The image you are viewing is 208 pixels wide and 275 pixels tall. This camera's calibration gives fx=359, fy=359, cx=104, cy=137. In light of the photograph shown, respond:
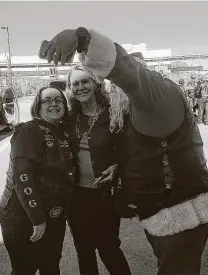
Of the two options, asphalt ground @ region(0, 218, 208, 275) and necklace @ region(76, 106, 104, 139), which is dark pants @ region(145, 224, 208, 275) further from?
asphalt ground @ region(0, 218, 208, 275)

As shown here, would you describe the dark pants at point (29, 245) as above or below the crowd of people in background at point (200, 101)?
below

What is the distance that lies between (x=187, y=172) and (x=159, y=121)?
0.96ft

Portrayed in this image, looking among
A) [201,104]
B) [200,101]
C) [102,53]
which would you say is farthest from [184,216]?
[200,101]

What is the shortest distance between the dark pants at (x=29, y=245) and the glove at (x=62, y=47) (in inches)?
47.7

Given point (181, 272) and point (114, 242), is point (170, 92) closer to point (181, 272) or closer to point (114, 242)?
point (181, 272)

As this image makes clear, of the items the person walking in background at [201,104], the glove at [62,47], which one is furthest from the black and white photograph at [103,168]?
the person walking in background at [201,104]

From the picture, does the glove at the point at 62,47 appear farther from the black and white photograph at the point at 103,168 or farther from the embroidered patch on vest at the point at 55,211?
the embroidered patch on vest at the point at 55,211

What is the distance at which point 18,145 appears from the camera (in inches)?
77.7

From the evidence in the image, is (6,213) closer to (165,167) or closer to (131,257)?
(165,167)

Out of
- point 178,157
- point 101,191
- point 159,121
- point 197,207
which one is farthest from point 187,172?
point 101,191

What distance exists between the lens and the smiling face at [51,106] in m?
2.15

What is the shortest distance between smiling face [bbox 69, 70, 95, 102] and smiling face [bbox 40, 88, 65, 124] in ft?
0.38

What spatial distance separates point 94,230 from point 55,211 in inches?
12.8

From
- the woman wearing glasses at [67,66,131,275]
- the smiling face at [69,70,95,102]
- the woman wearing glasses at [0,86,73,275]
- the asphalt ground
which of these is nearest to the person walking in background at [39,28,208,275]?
the woman wearing glasses at [67,66,131,275]
